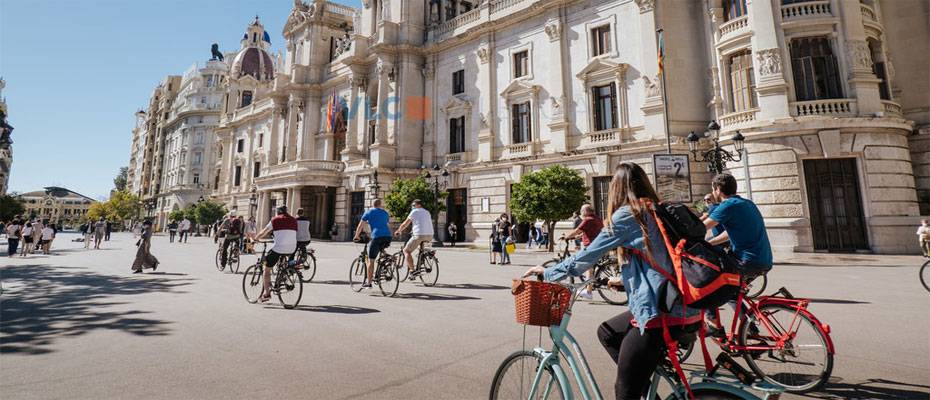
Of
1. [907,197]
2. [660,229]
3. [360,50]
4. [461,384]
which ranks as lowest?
[461,384]

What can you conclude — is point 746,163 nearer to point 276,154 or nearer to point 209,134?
point 276,154

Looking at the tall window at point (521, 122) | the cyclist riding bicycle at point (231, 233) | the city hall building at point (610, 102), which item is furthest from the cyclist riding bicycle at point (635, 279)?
the tall window at point (521, 122)

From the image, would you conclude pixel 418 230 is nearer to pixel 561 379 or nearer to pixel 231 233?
pixel 561 379

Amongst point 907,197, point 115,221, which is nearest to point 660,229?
point 907,197

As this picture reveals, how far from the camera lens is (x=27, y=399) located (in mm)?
3389

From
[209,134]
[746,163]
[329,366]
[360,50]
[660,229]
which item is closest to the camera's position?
[660,229]

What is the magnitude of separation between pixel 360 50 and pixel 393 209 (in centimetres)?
1560

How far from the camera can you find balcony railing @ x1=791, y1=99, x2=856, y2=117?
52.3 ft

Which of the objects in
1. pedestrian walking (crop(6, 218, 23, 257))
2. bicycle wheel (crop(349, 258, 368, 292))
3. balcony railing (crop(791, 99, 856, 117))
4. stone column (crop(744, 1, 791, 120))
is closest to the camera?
bicycle wheel (crop(349, 258, 368, 292))

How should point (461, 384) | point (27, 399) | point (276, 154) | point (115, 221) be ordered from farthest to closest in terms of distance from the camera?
1. point (115, 221)
2. point (276, 154)
3. point (461, 384)
4. point (27, 399)

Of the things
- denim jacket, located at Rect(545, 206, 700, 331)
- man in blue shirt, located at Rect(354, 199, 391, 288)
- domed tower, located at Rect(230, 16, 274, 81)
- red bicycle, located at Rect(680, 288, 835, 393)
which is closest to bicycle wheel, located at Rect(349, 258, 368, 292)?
man in blue shirt, located at Rect(354, 199, 391, 288)

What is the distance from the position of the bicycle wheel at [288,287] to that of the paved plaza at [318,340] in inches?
10.0

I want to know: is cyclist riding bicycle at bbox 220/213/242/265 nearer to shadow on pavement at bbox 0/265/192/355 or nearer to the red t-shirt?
shadow on pavement at bbox 0/265/192/355

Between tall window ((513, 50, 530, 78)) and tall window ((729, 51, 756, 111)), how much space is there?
443 inches
